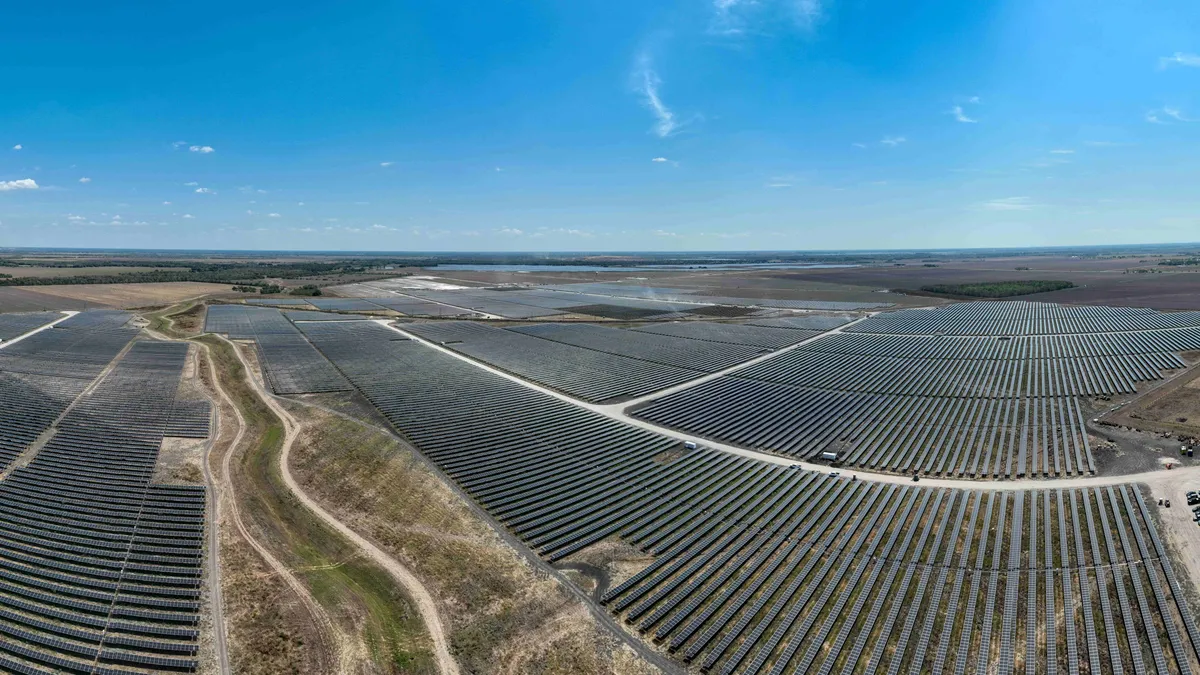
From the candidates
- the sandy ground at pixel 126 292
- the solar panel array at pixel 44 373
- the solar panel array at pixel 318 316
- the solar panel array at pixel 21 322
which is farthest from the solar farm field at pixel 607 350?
the sandy ground at pixel 126 292

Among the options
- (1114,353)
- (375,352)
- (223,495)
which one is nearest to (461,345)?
(375,352)

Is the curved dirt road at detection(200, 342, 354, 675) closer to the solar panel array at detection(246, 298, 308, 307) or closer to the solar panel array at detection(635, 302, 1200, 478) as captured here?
the solar panel array at detection(635, 302, 1200, 478)

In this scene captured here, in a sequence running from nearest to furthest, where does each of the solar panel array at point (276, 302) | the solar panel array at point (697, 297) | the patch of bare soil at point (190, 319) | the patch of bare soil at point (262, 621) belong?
the patch of bare soil at point (262, 621), the patch of bare soil at point (190, 319), the solar panel array at point (697, 297), the solar panel array at point (276, 302)

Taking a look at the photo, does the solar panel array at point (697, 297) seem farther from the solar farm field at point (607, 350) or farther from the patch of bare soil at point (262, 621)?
the patch of bare soil at point (262, 621)

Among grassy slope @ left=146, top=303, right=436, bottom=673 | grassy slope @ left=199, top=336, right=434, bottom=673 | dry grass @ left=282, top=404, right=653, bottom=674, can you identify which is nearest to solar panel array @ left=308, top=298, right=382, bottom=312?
grassy slope @ left=146, top=303, right=436, bottom=673

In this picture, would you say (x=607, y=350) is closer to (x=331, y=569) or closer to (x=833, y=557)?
(x=833, y=557)

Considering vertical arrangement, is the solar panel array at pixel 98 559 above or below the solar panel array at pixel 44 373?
below

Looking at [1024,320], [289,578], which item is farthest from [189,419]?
[1024,320]
